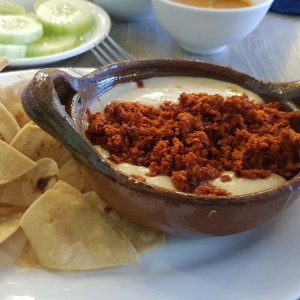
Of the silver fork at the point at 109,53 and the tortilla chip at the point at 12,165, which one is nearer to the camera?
the tortilla chip at the point at 12,165

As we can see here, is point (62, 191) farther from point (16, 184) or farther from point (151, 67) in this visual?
point (151, 67)

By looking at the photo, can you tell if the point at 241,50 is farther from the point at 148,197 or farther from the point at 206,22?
the point at 148,197

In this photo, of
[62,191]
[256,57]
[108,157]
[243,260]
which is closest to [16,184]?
[62,191]

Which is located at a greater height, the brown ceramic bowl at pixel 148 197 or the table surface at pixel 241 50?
the brown ceramic bowl at pixel 148 197

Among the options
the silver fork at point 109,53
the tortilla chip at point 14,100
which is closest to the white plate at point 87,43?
the silver fork at point 109,53

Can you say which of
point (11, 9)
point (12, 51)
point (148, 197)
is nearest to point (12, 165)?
point (148, 197)

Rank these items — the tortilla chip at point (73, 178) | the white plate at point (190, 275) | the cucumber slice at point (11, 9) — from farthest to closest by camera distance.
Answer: the cucumber slice at point (11, 9), the tortilla chip at point (73, 178), the white plate at point (190, 275)

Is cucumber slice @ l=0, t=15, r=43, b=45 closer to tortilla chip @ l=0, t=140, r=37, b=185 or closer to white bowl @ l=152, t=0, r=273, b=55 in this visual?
white bowl @ l=152, t=0, r=273, b=55

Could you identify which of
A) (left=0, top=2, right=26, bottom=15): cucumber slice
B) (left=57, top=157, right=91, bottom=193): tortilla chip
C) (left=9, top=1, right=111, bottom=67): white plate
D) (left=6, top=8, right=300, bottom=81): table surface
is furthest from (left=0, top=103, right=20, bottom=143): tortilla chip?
(left=0, top=2, right=26, bottom=15): cucumber slice

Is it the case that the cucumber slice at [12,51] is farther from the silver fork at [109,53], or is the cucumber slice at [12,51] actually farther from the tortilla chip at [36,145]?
the tortilla chip at [36,145]
